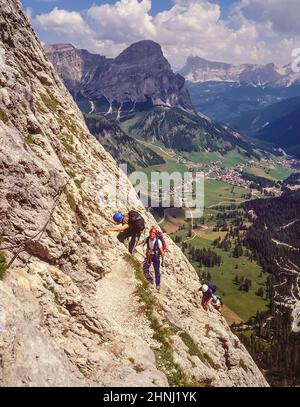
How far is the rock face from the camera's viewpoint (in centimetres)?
2750

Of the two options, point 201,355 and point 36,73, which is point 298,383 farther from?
point 36,73

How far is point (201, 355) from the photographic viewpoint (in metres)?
44.5

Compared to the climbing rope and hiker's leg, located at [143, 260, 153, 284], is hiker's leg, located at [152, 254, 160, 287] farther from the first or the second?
the climbing rope

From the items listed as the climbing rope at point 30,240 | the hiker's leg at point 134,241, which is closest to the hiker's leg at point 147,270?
the hiker's leg at point 134,241

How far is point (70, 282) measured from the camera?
33.9m

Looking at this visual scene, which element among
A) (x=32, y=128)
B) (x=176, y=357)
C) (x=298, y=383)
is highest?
(x=32, y=128)

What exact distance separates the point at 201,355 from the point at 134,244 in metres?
14.1

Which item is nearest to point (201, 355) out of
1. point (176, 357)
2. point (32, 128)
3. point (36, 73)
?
point (176, 357)

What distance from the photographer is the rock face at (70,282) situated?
27.5 m

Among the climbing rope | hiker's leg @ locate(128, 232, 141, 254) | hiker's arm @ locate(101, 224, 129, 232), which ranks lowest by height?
hiker's leg @ locate(128, 232, 141, 254)

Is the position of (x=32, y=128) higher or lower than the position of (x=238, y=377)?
higher

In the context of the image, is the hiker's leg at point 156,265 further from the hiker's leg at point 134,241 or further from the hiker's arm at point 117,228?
the hiker's arm at point 117,228

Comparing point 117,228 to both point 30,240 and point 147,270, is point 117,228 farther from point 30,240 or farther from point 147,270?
point 30,240

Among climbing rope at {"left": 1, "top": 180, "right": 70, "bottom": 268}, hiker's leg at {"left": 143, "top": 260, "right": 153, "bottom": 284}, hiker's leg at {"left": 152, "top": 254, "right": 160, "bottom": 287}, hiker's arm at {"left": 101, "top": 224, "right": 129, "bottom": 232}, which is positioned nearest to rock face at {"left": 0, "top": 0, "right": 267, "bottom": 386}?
climbing rope at {"left": 1, "top": 180, "right": 70, "bottom": 268}
